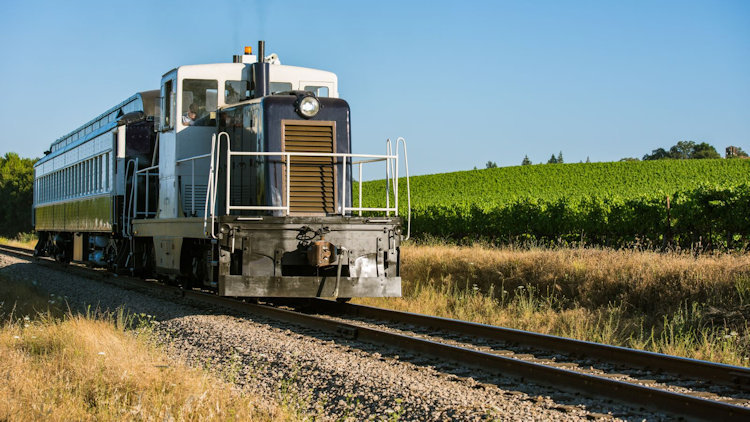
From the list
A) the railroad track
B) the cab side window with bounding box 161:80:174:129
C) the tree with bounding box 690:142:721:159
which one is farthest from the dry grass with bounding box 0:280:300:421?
the tree with bounding box 690:142:721:159

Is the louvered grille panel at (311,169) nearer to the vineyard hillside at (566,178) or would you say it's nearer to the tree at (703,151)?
the vineyard hillside at (566,178)

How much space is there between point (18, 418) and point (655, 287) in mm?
8111

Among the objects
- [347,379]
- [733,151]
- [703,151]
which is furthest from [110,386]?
[703,151]

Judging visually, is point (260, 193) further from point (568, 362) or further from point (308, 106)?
point (568, 362)

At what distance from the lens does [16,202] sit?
57.6m

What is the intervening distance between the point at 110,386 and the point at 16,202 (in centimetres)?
5871

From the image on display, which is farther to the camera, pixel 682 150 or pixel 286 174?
pixel 682 150

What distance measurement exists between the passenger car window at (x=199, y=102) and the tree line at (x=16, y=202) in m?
50.7

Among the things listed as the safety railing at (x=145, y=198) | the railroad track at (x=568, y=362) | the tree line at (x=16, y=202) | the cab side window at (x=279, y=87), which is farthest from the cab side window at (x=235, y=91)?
the tree line at (x=16, y=202)

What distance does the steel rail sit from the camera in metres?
5.43

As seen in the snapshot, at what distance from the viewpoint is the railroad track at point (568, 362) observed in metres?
4.72

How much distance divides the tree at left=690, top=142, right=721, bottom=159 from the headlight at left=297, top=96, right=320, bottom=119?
90.3 m

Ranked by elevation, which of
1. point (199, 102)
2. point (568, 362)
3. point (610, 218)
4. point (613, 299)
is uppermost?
point (199, 102)

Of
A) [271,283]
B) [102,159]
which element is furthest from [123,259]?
[271,283]
